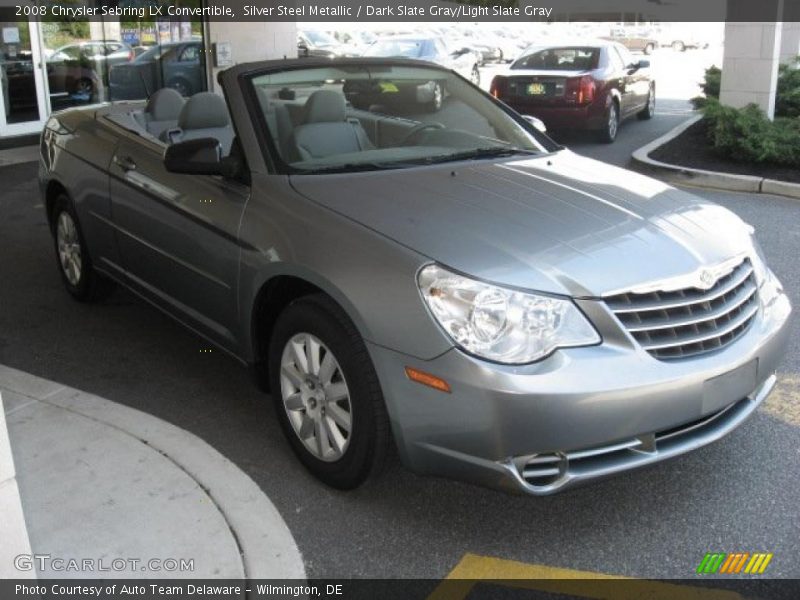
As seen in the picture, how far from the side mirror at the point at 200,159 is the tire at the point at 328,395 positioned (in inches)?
31.1

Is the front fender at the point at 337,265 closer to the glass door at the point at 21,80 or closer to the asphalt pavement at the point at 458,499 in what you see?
the asphalt pavement at the point at 458,499

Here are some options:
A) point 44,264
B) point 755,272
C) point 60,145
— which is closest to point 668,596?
point 755,272

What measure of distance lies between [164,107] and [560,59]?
9121mm

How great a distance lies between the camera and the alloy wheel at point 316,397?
11.4 ft

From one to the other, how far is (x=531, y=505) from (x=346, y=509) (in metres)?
0.73

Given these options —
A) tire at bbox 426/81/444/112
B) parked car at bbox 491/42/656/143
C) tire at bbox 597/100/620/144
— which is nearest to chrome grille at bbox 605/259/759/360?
tire at bbox 426/81/444/112

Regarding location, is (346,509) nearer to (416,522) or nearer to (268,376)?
(416,522)

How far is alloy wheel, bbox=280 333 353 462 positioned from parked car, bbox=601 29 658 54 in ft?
147

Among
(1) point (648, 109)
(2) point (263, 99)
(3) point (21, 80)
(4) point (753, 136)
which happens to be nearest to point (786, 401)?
(2) point (263, 99)

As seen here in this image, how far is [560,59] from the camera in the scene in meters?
13.7

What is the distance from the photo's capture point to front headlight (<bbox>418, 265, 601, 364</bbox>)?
3.06 m

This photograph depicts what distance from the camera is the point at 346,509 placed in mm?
3535

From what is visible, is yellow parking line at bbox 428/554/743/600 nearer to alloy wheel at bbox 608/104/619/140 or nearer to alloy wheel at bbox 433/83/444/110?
alloy wheel at bbox 433/83/444/110

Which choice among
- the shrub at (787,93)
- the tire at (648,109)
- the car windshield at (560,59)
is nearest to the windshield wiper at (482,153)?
the shrub at (787,93)
